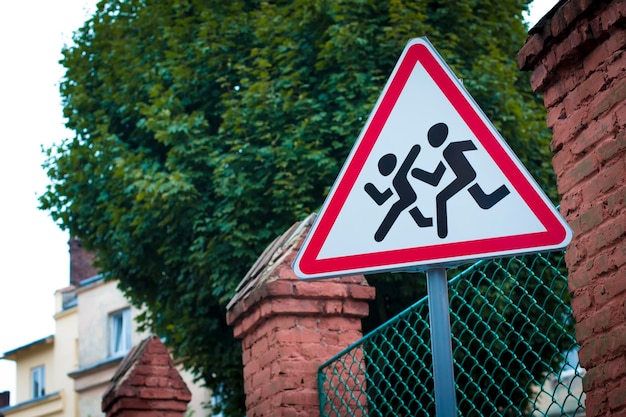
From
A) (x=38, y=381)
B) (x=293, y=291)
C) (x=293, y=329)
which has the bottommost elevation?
(x=293, y=329)

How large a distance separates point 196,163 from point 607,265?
922 cm

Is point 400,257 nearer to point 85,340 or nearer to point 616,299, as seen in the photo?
point 616,299

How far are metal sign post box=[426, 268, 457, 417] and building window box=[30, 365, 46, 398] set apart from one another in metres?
32.1

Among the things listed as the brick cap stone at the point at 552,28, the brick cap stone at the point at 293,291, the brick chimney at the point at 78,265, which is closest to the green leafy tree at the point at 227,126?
the brick cap stone at the point at 293,291

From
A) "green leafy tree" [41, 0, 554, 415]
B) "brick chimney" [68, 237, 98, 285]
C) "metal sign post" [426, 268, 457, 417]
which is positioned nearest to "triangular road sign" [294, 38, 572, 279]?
"metal sign post" [426, 268, 457, 417]

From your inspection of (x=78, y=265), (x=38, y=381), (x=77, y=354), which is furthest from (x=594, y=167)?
(x=38, y=381)

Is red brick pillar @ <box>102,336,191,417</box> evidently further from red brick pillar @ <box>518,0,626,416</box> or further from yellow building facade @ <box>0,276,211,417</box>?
yellow building facade @ <box>0,276,211,417</box>

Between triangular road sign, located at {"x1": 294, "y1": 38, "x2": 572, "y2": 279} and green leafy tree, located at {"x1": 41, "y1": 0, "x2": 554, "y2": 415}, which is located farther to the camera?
green leafy tree, located at {"x1": 41, "y1": 0, "x2": 554, "y2": 415}

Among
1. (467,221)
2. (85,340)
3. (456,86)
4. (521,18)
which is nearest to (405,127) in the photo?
(456,86)

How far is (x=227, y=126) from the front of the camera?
11.7 m

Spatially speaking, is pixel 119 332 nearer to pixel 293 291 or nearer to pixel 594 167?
pixel 293 291

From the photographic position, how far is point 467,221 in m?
2.33

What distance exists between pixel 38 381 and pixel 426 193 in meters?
32.5

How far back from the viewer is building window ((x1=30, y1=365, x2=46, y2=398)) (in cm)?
3231
